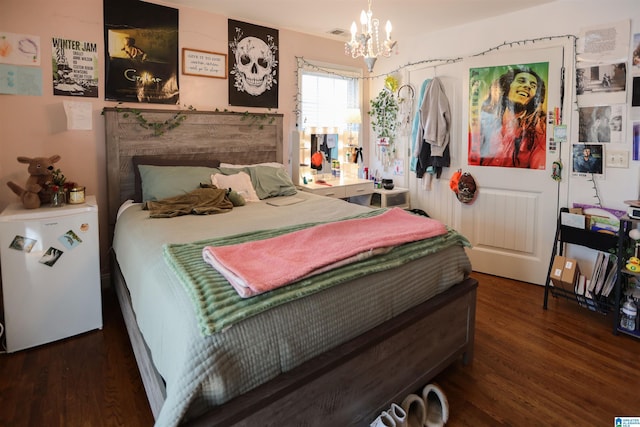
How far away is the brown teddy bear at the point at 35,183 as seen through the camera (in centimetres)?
239

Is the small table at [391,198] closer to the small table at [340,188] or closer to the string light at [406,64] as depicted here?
the small table at [340,188]

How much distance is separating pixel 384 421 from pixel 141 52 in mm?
3107

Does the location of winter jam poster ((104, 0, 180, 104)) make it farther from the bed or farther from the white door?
the white door

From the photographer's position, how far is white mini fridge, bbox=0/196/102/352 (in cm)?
221

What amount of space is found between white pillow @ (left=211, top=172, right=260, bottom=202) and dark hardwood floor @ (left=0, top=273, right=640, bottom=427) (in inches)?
47.7

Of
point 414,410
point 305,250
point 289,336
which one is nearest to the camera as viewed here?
point 289,336

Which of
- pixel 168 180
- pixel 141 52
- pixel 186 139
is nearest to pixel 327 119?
pixel 186 139

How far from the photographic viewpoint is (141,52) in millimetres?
3066

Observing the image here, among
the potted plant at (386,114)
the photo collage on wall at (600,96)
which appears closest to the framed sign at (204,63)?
the potted plant at (386,114)

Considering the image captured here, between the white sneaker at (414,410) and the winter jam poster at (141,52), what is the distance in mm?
2870

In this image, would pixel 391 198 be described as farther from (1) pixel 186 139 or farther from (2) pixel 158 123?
(2) pixel 158 123

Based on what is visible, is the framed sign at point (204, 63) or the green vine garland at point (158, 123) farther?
the framed sign at point (204, 63)

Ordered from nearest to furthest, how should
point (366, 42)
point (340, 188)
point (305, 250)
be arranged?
point (305, 250)
point (366, 42)
point (340, 188)

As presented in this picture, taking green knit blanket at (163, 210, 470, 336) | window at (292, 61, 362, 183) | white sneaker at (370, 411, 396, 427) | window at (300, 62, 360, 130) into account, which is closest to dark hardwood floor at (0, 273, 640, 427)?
white sneaker at (370, 411, 396, 427)
